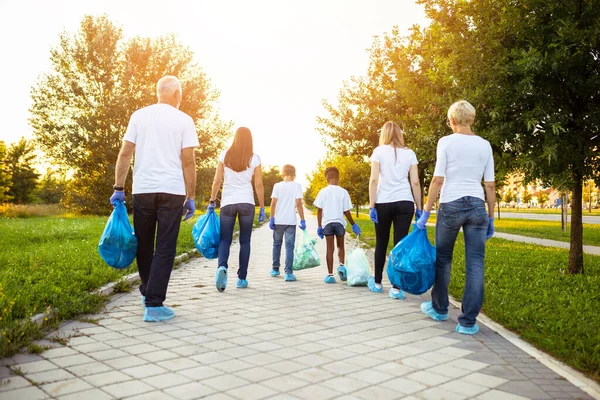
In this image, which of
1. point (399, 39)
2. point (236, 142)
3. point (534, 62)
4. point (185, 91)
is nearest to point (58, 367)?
point (236, 142)

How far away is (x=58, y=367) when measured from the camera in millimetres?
3586

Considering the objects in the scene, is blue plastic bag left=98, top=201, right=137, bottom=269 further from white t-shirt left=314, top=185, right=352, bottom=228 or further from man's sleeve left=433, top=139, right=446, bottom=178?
white t-shirt left=314, top=185, right=352, bottom=228

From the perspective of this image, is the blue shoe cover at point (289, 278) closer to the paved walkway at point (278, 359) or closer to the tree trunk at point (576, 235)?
the paved walkway at point (278, 359)

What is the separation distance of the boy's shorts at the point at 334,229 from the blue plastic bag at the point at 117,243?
3.51m

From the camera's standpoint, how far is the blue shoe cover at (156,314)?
504cm

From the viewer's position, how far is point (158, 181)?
5.06 m

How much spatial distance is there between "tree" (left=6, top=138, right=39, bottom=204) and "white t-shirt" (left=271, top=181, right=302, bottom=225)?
2538 inches

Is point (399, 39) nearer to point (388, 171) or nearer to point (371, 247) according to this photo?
point (371, 247)

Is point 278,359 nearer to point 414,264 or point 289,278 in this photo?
point 414,264

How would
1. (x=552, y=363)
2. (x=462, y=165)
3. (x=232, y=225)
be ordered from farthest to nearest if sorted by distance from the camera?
(x=232, y=225)
(x=462, y=165)
(x=552, y=363)

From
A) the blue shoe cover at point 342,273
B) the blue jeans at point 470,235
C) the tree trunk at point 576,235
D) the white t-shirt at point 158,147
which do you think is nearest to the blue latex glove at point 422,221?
the blue jeans at point 470,235

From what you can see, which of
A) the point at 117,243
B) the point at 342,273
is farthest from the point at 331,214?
the point at 117,243

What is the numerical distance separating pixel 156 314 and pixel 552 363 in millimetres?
3596

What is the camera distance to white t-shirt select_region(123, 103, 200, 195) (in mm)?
5070
